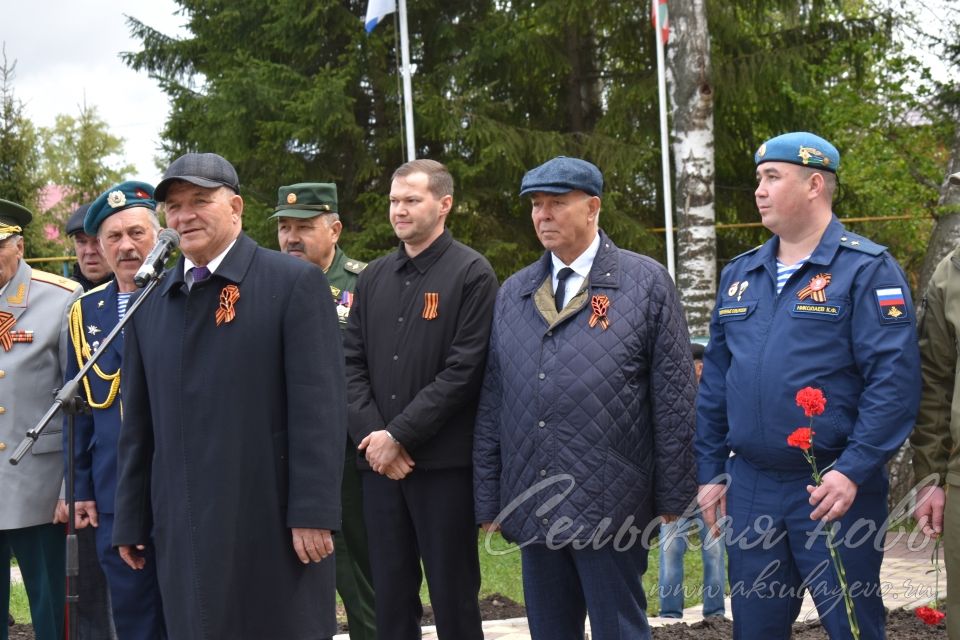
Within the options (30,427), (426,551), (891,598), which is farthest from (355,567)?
(891,598)

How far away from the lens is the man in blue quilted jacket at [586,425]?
14.2ft

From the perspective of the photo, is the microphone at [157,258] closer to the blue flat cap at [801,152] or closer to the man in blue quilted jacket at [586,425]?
the man in blue quilted jacket at [586,425]

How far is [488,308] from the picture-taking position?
195 inches

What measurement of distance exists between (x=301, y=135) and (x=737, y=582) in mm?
10811

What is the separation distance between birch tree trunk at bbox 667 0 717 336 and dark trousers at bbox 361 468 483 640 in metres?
7.08

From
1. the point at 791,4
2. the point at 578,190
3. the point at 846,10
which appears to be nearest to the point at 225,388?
the point at 578,190

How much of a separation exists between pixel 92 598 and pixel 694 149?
26.4 ft

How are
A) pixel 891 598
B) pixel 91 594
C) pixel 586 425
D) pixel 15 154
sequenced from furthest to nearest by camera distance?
pixel 15 154 < pixel 891 598 < pixel 91 594 < pixel 586 425

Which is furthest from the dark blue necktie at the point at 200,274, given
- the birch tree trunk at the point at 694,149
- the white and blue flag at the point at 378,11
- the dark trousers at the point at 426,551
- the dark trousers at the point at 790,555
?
the white and blue flag at the point at 378,11

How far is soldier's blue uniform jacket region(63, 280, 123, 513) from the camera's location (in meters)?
4.84

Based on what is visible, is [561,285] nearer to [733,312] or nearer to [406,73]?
[733,312]

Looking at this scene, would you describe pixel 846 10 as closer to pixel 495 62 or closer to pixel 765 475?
pixel 495 62

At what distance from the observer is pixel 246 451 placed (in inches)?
152

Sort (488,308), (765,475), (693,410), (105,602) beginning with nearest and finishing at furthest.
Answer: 1. (765,475)
2. (693,410)
3. (488,308)
4. (105,602)
